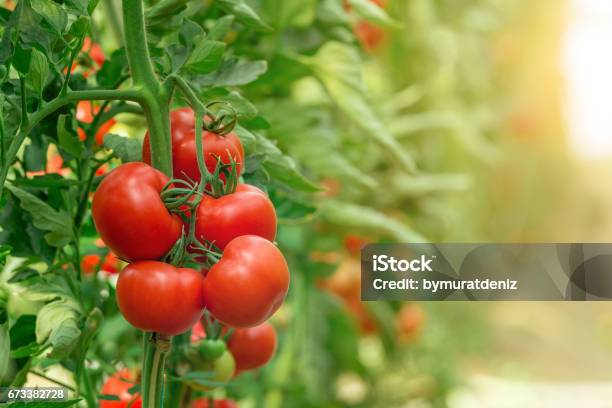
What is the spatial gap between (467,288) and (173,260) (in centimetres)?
21

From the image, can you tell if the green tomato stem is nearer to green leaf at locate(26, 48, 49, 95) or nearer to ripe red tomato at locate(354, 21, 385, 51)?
green leaf at locate(26, 48, 49, 95)

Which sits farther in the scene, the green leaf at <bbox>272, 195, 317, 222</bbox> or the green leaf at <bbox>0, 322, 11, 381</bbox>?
the green leaf at <bbox>272, 195, 317, 222</bbox>

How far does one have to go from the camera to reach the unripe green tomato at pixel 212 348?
1.31 feet

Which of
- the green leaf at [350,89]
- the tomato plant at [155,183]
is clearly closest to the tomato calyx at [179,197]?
the tomato plant at [155,183]

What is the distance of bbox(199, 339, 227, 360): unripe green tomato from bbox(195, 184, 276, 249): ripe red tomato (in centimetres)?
9

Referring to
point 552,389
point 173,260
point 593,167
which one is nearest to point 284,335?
point 173,260

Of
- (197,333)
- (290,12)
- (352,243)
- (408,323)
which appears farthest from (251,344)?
(408,323)

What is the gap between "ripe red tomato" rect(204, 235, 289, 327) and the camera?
300mm

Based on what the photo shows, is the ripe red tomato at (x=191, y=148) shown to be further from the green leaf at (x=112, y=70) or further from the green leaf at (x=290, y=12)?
the green leaf at (x=290, y=12)

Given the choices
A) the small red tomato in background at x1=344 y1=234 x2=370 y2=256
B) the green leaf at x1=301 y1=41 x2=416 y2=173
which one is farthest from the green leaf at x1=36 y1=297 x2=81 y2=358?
the small red tomato in background at x1=344 y1=234 x2=370 y2=256

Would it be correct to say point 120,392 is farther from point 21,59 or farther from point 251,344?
point 21,59

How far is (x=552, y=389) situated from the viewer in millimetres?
1614

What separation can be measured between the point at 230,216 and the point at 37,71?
0.32 feet

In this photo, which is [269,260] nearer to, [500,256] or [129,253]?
[129,253]
